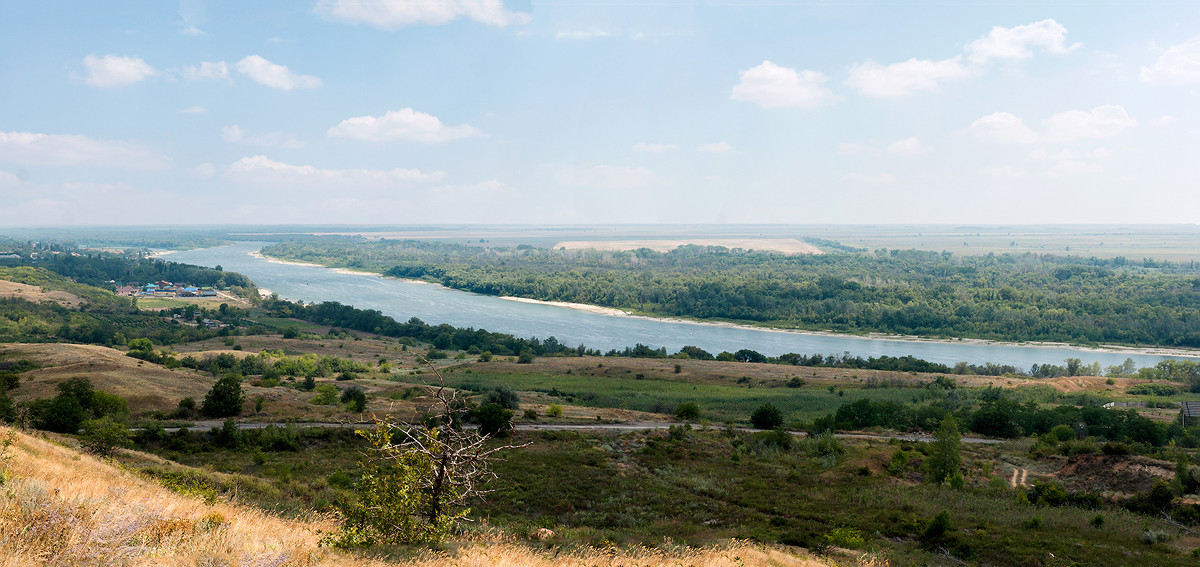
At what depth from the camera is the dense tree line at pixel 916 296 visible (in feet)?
274

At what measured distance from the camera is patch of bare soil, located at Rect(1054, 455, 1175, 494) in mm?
20516

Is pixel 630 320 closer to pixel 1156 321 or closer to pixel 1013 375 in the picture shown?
pixel 1013 375

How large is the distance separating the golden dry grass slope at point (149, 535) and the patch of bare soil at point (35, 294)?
99.8 meters

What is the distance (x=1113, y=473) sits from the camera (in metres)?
21.7

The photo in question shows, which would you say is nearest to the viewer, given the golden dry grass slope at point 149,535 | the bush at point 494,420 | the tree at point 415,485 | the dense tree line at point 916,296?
the golden dry grass slope at point 149,535

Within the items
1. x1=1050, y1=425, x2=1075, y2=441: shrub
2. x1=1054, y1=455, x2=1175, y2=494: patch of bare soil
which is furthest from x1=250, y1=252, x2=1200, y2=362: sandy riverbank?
x1=1054, y1=455, x2=1175, y2=494: patch of bare soil

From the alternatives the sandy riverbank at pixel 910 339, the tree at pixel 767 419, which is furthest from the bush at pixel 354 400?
the sandy riverbank at pixel 910 339

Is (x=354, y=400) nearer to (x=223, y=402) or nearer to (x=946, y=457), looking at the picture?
(x=223, y=402)

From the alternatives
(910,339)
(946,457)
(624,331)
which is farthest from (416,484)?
(910,339)

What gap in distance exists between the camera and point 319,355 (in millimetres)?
59281

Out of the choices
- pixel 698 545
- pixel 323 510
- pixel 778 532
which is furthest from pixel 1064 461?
pixel 323 510

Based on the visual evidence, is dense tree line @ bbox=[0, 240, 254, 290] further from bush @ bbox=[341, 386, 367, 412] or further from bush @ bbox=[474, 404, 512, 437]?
bush @ bbox=[474, 404, 512, 437]

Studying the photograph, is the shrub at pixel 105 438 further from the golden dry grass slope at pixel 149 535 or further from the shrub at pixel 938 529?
the shrub at pixel 938 529

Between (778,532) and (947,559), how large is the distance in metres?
3.61
